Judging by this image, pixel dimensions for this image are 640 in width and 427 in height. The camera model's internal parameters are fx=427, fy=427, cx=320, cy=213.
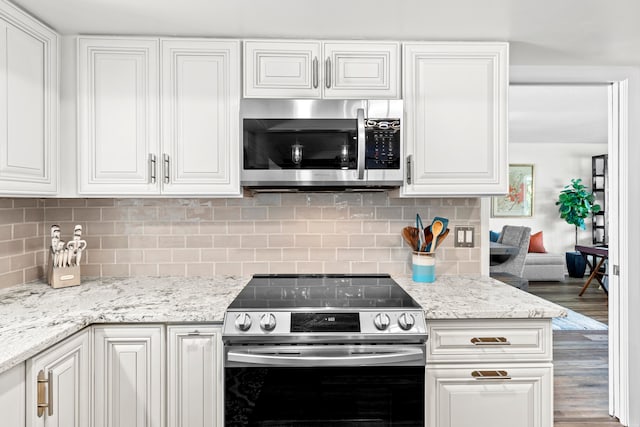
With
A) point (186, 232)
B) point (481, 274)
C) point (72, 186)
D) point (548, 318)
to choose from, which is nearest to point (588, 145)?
point (481, 274)

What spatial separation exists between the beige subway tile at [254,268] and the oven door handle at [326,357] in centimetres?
82

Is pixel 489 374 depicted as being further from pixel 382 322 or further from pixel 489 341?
pixel 382 322

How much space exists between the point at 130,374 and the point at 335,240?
1.24 m

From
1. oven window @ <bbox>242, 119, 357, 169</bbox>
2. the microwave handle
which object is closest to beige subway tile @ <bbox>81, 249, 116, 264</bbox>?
oven window @ <bbox>242, 119, 357, 169</bbox>

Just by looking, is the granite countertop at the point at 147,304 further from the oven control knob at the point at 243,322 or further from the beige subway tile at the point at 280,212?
the beige subway tile at the point at 280,212

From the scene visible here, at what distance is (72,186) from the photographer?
2.09 meters

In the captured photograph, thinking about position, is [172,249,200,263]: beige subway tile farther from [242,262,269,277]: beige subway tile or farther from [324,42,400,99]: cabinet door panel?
[324,42,400,99]: cabinet door panel

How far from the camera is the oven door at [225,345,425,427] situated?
1.66 meters

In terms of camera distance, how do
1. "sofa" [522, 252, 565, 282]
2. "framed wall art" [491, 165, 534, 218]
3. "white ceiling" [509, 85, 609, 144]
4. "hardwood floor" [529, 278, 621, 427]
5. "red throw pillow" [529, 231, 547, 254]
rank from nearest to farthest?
"hardwood floor" [529, 278, 621, 427], "white ceiling" [509, 85, 609, 144], "sofa" [522, 252, 565, 282], "red throw pillow" [529, 231, 547, 254], "framed wall art" [491, 165, 534, 218]

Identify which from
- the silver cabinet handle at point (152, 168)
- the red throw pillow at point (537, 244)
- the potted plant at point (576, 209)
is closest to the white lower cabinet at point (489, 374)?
the silver cabinet handle at point (152, 168)

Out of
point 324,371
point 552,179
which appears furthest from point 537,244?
point 324,371

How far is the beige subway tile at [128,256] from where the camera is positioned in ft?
7.89

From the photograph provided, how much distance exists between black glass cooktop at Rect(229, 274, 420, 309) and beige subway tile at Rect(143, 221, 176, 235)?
1.88 feet

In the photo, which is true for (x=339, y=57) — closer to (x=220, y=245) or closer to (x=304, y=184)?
(x=304, y=184)
